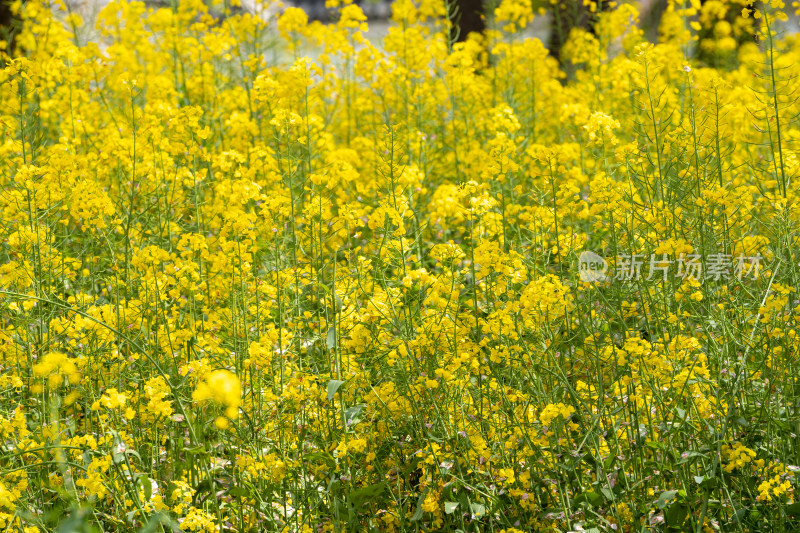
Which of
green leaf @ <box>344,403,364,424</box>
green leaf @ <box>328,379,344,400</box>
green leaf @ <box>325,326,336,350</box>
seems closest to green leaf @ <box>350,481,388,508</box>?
green leaf @ <box>344,403,364,424</box>

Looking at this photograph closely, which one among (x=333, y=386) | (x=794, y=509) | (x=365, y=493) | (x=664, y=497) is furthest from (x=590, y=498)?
(x=333, y=386)

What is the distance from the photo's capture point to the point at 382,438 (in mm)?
2789

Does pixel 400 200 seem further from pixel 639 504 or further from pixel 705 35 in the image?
pixel 705 35

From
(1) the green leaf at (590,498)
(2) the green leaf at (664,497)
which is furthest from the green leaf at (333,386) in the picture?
(2) the green leaf at (664,497)

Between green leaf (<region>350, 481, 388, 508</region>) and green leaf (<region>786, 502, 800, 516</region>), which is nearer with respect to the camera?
green leaf (<region>786, 502, 800, 516</region>)

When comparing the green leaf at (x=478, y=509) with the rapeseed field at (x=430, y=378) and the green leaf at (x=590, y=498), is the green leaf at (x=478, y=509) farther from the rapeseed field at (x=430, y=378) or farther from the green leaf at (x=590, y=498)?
the green leaf at (x=590, y=498)

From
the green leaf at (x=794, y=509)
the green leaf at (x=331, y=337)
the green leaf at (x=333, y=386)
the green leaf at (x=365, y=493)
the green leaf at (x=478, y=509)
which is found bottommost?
the green leaf at (x=365, y=493)

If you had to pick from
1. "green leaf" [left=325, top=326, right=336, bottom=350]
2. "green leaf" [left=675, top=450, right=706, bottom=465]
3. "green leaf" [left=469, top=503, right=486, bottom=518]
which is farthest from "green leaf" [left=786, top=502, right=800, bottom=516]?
"green leaf" [left=325, top=326, right=336, bottom=350]

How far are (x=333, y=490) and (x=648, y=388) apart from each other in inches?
39.8

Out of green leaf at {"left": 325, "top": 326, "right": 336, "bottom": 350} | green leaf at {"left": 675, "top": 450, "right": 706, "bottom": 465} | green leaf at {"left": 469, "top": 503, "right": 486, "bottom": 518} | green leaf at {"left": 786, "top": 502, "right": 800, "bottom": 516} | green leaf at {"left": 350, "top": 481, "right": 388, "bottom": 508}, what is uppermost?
green leaf at {"left": 325, "top": 326, "right": 336, "bottom": 350}

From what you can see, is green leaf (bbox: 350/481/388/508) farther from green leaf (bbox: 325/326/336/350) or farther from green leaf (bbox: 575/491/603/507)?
green leaf (bbox: 575/491/603/507)

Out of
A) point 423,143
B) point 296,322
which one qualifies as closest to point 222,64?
point 423,143

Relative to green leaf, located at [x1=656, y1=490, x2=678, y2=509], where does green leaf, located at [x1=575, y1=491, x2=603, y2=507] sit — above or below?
below

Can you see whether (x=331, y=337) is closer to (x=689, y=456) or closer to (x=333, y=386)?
(x=333, y=386)
